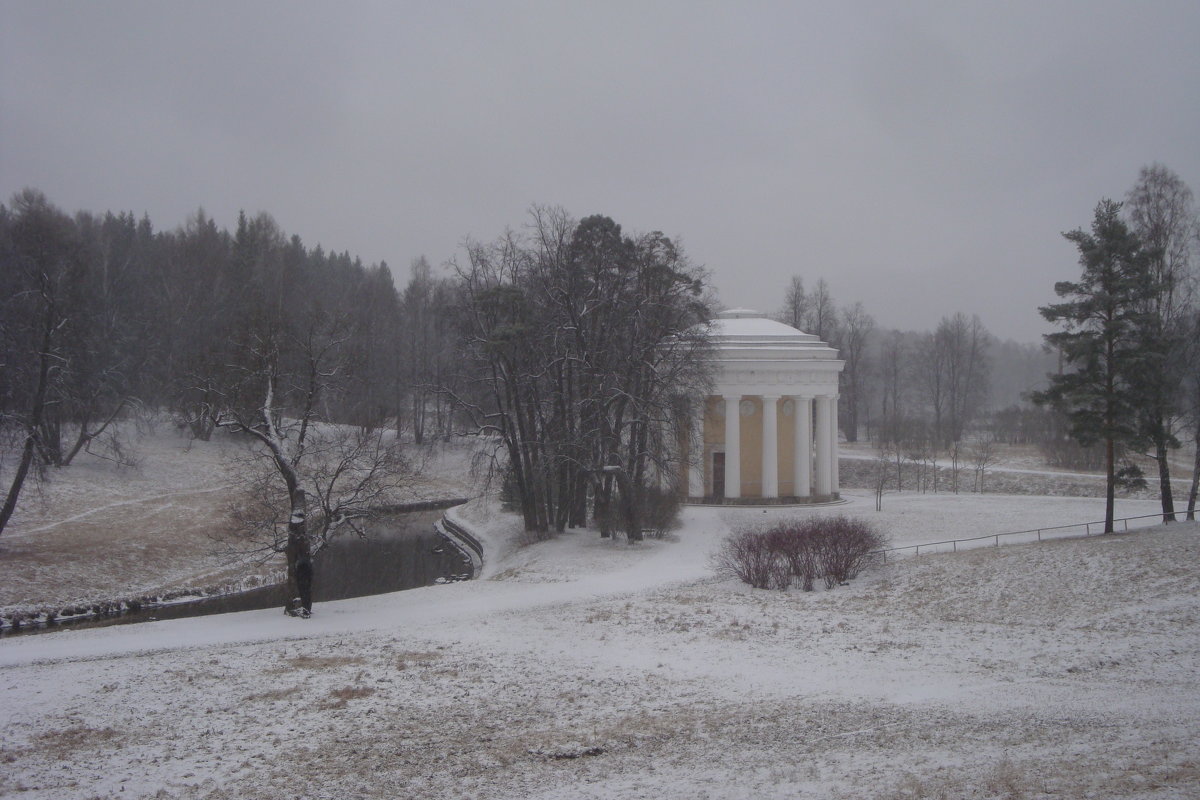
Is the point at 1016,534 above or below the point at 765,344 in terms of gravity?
below

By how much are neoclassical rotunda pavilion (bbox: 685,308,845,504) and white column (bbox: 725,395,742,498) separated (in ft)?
0.14

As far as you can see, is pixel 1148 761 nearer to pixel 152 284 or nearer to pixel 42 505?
pixel 42 505

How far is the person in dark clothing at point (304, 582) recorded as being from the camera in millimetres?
17594

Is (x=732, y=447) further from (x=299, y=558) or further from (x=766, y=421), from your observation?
(x=299, y=558)

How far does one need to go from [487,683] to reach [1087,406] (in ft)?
60.9

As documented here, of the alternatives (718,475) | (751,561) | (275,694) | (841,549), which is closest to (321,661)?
(275,694)

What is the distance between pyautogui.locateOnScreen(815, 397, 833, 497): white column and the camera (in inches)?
1470

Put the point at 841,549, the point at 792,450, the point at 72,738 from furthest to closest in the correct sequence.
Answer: the point at 792,450 → the point at 841,549 → the point at 72,738

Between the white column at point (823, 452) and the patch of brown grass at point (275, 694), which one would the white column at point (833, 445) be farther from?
the patch of brown grass at point (275, 694)

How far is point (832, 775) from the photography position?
870 cm

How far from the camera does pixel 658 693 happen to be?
468 inches

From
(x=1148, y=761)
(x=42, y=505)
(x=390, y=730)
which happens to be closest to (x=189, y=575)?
(x=42, y=505)

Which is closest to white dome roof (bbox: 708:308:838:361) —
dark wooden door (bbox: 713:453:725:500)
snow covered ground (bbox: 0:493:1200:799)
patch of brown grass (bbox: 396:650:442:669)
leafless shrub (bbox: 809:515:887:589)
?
dark wooden door (bbox: 713:453:725:500)

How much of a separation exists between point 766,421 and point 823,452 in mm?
3917
